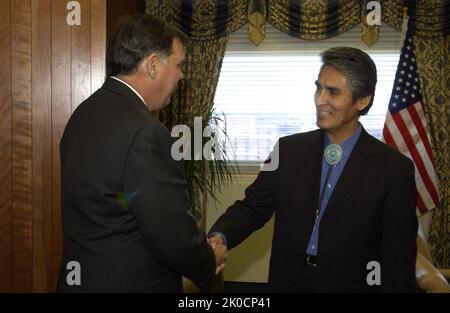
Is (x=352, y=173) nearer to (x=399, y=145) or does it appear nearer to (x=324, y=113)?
(x=324, y=113)

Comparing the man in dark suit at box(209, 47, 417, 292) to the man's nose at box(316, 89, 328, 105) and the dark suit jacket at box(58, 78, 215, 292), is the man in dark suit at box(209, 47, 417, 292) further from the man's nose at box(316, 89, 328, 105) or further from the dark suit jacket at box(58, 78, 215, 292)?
the dark suit jacket at box(58, 78, 215, 292)

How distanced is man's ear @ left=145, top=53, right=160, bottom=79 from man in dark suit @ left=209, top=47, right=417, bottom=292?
59cm

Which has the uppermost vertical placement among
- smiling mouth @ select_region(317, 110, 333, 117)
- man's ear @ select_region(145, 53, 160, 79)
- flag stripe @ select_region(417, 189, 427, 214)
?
man's ear @ select_region(145, 53, 160, 79)

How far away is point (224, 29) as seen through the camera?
15.7 feet

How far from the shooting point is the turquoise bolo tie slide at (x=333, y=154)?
1841 millimetres

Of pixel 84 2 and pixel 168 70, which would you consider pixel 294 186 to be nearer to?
pixel 168 70

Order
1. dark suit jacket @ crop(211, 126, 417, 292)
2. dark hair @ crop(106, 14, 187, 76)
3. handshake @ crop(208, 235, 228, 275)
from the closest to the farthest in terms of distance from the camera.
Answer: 1. dark hair @ crop(106, 14, 187, 76)
2. dark suit jacket @ crop(211, 126, 417, 292)
3. handshake @ crop(208, 235, 228, 275)

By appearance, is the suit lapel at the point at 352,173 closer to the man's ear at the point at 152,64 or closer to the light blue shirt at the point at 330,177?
the light blue shirt at the point at 330,177

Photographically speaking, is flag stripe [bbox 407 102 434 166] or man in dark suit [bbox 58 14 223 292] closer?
man in dark suit [bbox 58 14 223 292]

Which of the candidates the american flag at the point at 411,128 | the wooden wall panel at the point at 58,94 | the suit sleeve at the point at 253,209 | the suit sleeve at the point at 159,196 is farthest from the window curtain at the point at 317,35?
the suit sleeve at the point at 159,196

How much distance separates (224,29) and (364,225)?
134 inches

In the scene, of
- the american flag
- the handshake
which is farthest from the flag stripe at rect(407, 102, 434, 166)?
the handshake

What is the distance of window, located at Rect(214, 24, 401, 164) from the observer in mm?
4758
